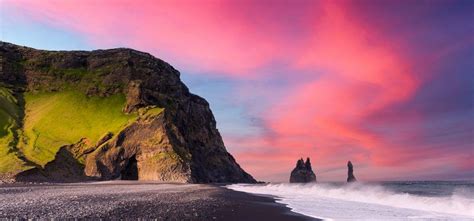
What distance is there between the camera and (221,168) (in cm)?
16788

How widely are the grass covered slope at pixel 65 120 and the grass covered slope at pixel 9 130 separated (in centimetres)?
273

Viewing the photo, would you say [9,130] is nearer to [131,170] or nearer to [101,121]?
[101,121]

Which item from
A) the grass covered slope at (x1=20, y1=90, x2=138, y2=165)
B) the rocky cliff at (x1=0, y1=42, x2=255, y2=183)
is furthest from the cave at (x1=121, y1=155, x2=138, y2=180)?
the grass covered slope at (x1=20, y1=90, x2=138, y2=165)

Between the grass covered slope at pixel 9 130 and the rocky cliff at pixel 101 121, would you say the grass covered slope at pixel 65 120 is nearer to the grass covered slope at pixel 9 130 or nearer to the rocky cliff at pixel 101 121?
the rocky cliff at pixel 101 121

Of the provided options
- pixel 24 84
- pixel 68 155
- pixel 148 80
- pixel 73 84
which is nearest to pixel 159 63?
pixel 148 80

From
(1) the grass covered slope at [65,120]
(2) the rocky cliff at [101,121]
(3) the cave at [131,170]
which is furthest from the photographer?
(3) the cave at [131,170]

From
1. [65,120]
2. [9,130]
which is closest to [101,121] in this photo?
[65,120]

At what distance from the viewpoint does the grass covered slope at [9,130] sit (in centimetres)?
7406

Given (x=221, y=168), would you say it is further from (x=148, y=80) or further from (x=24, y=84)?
(x=24, y=84)

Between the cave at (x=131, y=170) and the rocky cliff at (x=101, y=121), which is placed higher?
the rocky cliff at (x=101, y=121)

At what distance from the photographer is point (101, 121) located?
120125mm

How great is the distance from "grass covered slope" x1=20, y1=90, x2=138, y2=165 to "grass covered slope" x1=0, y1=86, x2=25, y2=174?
8.95ft

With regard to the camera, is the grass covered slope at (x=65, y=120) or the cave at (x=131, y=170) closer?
the grass covered slope at (x=65, y=120)

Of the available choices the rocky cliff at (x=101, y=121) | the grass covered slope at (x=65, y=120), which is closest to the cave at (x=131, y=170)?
the rocky cliff at (x=101, y=121)
